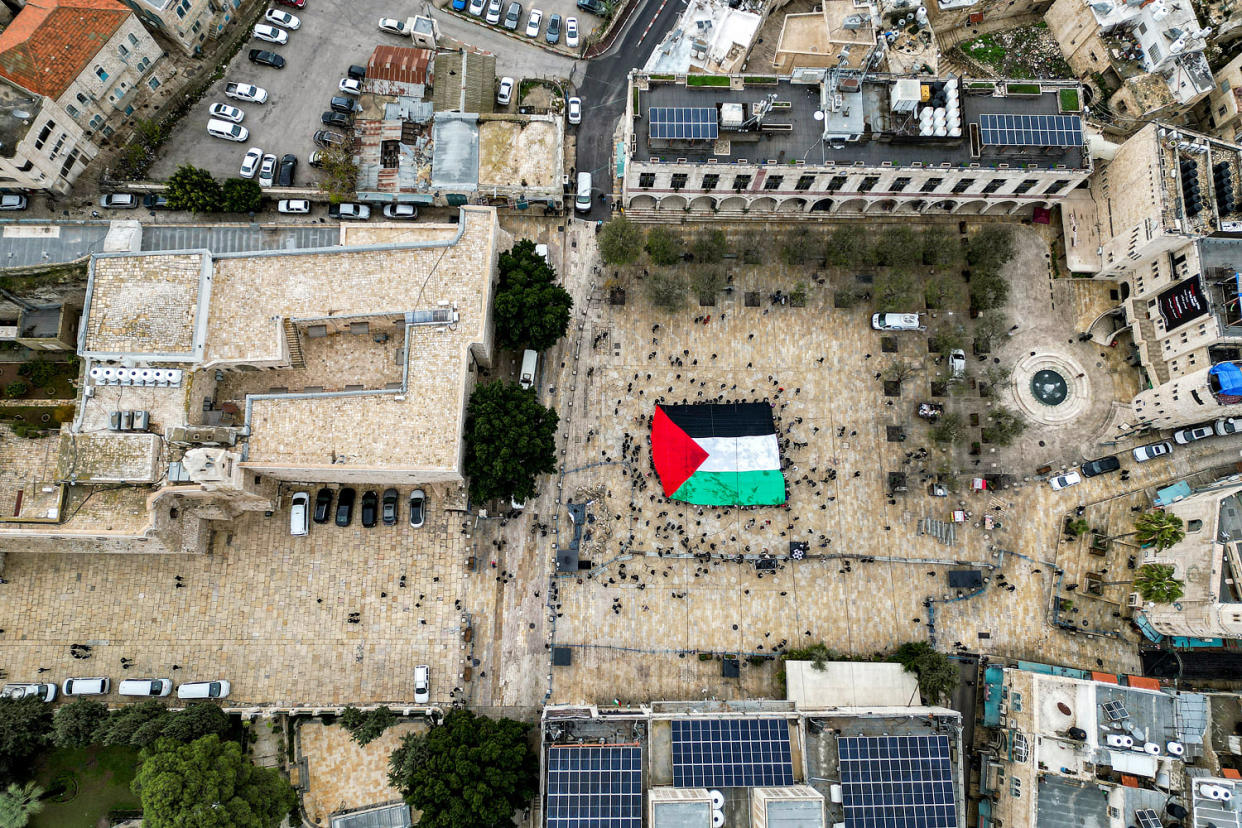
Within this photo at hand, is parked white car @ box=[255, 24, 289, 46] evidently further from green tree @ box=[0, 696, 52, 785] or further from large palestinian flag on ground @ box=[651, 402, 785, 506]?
green tree @ box=[0, 696, 52, 785]

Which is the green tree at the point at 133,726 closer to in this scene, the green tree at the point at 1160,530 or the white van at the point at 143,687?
the white van at the point at 143,687

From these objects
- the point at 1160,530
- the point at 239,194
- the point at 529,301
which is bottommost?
the point at 1160,530

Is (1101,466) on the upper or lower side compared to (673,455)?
lower

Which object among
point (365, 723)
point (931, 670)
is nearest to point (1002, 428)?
point (931, 670)

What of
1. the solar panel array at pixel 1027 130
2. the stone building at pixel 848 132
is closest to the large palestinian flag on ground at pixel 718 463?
the stone building at pixel 848 132

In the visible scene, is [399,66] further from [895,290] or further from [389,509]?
[895,290]

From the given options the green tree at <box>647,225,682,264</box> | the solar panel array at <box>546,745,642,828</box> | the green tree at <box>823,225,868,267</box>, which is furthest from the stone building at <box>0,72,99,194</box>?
the green tree at <box>823,225,868,267</box>

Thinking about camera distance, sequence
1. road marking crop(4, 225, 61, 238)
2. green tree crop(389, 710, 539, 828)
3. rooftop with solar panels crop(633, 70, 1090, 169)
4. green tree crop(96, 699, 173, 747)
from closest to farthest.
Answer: green tree crop(389, 710, 539, 828), green tree crop(96, 699, 173, 747), road marking crop(4, 225, 61, 238), rooftop with solar panels crop(633, 70, 1090, 169)
